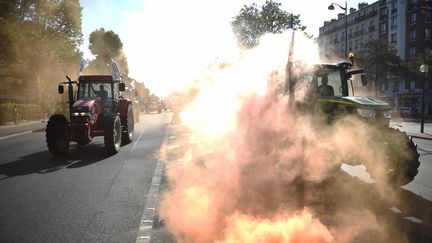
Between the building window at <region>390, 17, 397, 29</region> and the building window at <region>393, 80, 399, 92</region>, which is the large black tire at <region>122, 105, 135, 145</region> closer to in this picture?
the building window at <region>393, 80, 399, 92</region>

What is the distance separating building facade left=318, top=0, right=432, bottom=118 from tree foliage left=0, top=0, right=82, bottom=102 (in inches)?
1320

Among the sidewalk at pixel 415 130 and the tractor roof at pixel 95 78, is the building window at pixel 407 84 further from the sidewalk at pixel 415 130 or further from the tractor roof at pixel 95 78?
the tractor roof at pixel 95 78

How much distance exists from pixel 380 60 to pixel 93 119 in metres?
48.3

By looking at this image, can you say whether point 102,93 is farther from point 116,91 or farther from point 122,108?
point 122,108

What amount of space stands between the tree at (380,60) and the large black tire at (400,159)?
4949cm

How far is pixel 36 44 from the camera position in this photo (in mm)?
36844

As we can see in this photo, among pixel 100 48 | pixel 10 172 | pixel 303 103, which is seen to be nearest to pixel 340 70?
pixel 303 103

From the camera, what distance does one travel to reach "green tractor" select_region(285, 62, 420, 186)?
20.9ft

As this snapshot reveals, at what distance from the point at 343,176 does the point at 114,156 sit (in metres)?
6.13

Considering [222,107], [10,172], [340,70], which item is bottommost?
[10,172]

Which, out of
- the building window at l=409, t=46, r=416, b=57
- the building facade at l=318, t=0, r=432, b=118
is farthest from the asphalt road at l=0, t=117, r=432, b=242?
the building window at l=409, t=46, r=416, b=57

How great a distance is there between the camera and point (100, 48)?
3004 inches

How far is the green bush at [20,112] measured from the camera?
2899 cm

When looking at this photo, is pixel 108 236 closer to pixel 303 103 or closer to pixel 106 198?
pixel 106 198
